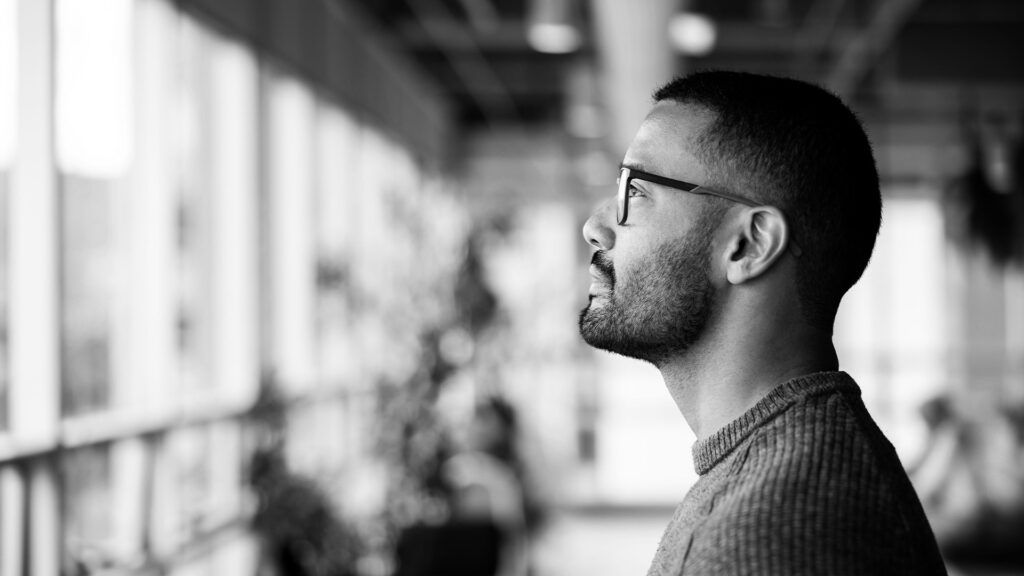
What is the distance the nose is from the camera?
1202 mm

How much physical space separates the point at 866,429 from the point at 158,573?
3.64 metres

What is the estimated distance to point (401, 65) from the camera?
8.83 m

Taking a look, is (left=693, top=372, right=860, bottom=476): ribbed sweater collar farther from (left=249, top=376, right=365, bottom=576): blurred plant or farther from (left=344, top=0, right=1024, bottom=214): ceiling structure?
(left=344, top=0, right=1024, bottom=214): ceiling structure

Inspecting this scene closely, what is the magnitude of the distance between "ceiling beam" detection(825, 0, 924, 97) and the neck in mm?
5582

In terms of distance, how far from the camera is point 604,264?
1.21 metres

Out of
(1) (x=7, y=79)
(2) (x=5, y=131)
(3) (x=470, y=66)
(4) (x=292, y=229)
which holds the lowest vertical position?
(4) (x=292, y=229)

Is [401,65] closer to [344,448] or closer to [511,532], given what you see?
[344,448]

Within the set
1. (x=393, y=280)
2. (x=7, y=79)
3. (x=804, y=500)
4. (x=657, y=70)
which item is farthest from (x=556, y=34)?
(x=804, y=500)

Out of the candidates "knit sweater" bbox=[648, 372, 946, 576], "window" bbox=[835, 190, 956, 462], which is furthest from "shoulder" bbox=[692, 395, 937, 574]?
"window" bbox=[835, 190, 956, 462]

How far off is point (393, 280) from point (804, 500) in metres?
5.15

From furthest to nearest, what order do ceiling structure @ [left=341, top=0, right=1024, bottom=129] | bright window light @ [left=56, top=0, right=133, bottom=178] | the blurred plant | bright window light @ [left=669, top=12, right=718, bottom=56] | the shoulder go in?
ceiling structure @ [left=341, top=0, right=1024, bottom=129], bright window light @ [left=669, top=12, right=718, bottom=56], the blurred plant, bright window light @ [left=56, top=0, right=133, bottom=178], the shoulder

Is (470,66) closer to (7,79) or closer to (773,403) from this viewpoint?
(7,79)

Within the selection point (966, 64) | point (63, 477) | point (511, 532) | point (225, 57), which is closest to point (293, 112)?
point (225, 57)

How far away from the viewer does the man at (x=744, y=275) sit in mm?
1003
